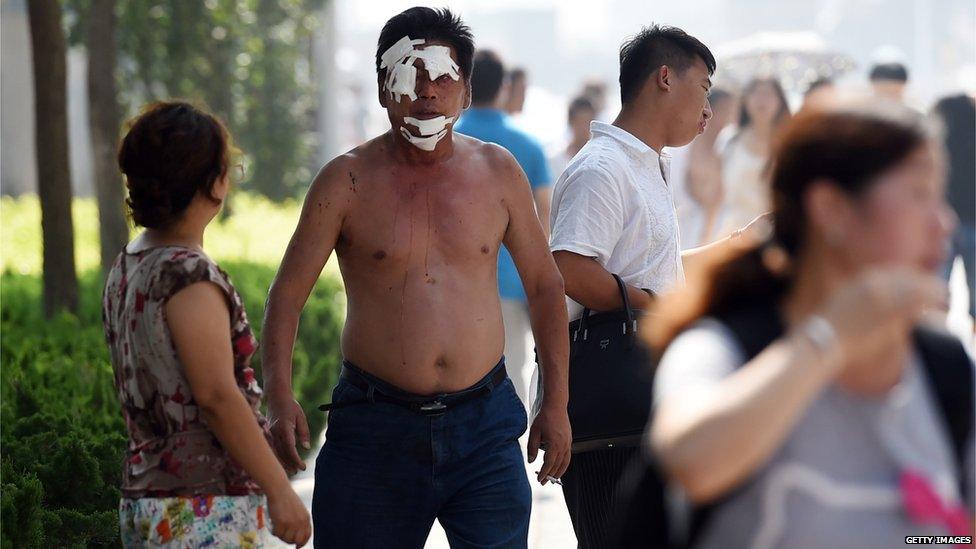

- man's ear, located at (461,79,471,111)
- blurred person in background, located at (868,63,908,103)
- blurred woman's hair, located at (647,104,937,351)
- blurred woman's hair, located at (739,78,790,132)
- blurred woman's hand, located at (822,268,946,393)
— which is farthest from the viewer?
blurred person in background, located at (868,63,908,103)

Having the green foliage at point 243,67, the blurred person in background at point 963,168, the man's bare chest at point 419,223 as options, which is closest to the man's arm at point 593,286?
the man's bare chest at point 419,223

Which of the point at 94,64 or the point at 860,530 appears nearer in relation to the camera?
the point at 860,530

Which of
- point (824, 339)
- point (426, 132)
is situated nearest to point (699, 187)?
point (426, 132)

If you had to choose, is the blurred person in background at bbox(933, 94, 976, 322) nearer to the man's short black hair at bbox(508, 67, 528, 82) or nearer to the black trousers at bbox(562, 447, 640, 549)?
the man's short black hair at bbox(508, 67, 528, 82)

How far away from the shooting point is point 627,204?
430 cm

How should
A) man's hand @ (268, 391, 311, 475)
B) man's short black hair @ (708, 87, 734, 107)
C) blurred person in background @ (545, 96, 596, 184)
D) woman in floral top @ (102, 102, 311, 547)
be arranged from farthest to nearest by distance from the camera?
1. blurred person in background @ (545, 96, 596, 184)
2. man's short black hair @ (708, 87, 734, 107)
3. man's hand @ (268, 391, 311, 475)
4. woman in floral top @ (102, 102, 311, 547)

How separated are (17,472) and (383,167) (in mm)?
1629

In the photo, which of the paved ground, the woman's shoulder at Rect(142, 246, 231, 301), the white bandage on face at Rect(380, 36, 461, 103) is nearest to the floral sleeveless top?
the woman's shoulder at Rect(142, 246, 231, 301)

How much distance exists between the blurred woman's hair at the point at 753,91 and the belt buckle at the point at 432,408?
6.59 m

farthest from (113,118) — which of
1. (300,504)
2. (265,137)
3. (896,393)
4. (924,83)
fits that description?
(924,83)

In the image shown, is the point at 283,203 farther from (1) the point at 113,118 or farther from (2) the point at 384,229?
(2) the point at 384,229

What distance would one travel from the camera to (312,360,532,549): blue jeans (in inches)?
154

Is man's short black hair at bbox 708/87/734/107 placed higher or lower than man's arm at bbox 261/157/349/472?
lower

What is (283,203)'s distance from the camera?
21859mm
